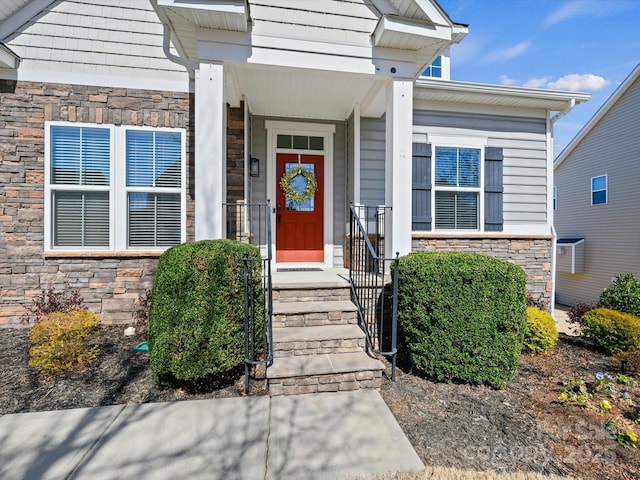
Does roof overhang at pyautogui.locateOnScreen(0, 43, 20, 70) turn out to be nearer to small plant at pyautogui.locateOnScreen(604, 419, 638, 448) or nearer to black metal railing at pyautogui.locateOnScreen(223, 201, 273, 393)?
black metal railing at pyautogui.locateOnScreen(223, 201, 273, 393)

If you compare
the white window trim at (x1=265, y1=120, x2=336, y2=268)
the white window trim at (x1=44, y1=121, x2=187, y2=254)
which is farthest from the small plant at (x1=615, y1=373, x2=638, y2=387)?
the white window trim at (x1=44, y1=121, x2=187, y2=254)

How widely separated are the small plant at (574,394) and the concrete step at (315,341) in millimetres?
1714

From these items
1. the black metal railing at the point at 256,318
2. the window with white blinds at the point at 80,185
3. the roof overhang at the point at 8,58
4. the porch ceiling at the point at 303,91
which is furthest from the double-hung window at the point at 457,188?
the roof overhang at the point at 8,58

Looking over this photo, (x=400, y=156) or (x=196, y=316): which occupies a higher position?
(x=400, y=156)

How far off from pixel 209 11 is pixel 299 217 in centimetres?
311

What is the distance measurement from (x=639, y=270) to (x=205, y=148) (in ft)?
36.3

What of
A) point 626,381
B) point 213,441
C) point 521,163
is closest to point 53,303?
point 213,441

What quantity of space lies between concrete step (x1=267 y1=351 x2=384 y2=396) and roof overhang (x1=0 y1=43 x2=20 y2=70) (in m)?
4.95

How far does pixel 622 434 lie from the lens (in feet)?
7.43

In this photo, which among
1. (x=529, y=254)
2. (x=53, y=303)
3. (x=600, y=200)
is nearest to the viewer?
(x=53, y=303)

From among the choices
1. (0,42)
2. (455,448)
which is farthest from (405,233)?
(0,42)

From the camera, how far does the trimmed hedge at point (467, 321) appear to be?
9.36ft

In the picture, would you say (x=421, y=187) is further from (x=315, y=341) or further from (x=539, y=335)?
(x=315, y=341)

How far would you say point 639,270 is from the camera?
848 cm
